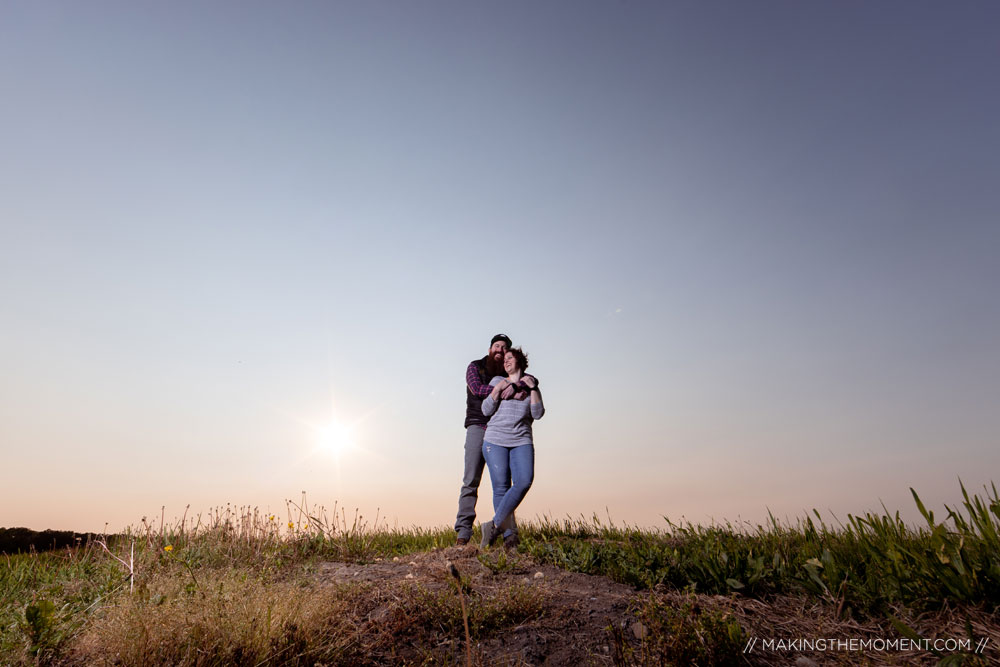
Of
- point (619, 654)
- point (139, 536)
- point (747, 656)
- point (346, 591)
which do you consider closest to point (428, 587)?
point (346, 591)

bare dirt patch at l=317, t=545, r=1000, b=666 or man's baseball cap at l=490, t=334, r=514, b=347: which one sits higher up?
man's baseball cap at l=490, t=334, r=514, b=347

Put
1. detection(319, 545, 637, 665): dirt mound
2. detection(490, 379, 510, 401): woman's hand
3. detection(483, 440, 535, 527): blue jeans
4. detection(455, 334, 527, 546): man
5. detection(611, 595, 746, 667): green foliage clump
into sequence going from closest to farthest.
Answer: detection(611, 595, 746, 667): green foliage clump
detection(319, 545, 637, 665): dirt mound
detection(483, 440, 535, 527): blue jeans
detection(490, 379, 510, 401): woman's hand
detection(455, 334, 527, 546): man

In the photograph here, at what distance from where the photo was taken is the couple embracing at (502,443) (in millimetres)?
7699

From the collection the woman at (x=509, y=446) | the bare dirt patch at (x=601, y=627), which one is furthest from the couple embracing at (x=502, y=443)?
the bare dirt patch at (x=601, y=627)

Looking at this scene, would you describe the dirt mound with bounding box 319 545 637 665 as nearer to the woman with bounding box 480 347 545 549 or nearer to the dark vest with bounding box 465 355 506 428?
the woman with bounding box 480 347 545 549

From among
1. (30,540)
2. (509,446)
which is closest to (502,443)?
(509,446)

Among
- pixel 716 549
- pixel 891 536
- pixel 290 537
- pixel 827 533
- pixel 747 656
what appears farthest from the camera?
pixel 290 537

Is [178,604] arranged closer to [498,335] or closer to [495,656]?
[495,656]

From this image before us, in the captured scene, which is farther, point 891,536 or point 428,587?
point 428,587

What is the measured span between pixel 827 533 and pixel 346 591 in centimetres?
438

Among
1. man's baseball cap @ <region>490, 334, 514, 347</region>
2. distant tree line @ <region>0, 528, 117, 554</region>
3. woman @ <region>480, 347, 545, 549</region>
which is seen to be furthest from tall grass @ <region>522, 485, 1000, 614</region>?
distant tree line @ <region>0, 528, 117, 554</region>

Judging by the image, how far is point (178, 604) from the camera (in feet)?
14.2

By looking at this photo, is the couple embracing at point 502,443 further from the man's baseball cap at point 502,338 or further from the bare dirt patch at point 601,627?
the bare dirt patch at point 601,627

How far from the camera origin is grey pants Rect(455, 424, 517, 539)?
875 cm
